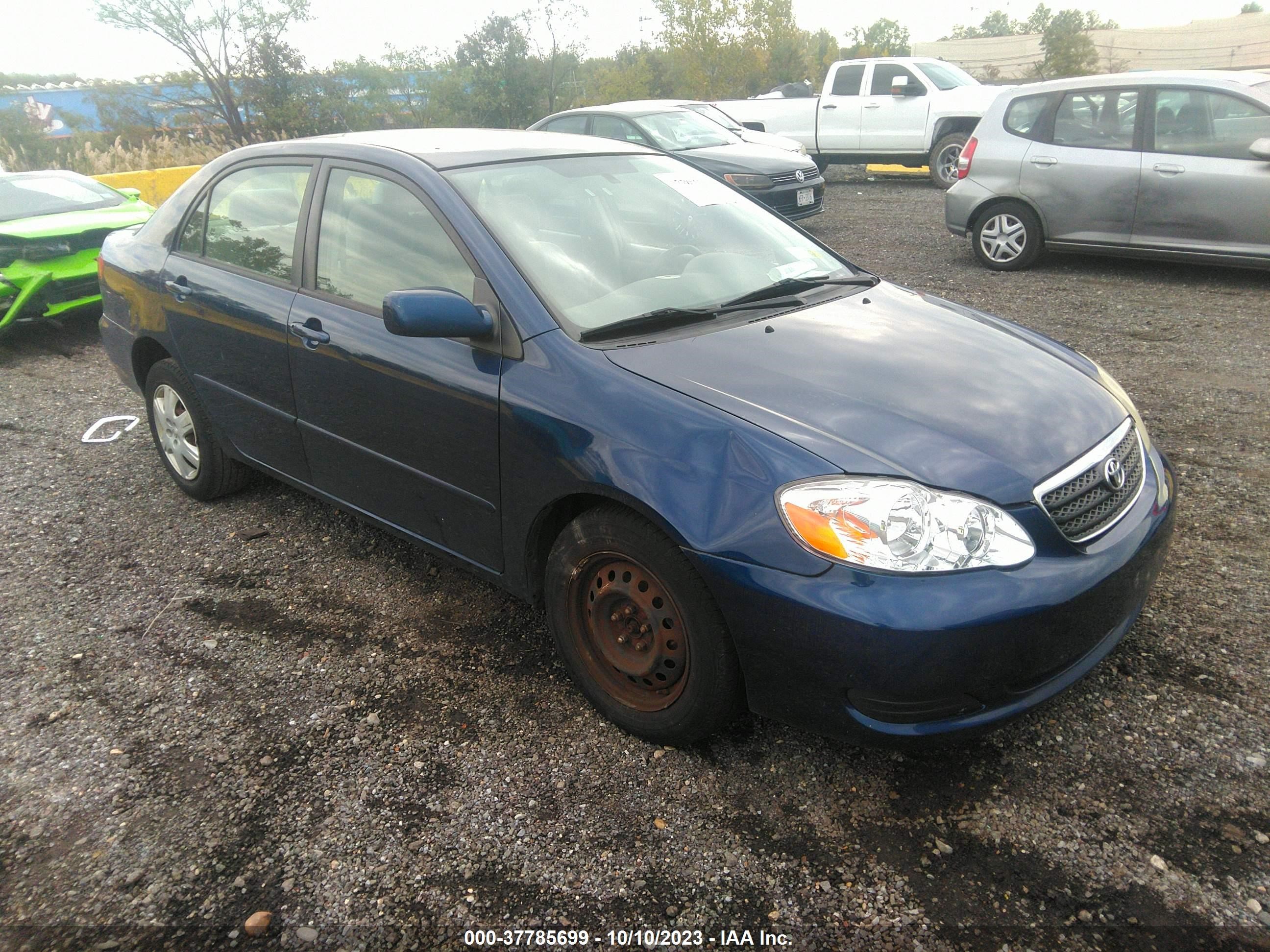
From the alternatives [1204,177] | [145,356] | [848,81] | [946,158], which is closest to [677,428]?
[145,356]

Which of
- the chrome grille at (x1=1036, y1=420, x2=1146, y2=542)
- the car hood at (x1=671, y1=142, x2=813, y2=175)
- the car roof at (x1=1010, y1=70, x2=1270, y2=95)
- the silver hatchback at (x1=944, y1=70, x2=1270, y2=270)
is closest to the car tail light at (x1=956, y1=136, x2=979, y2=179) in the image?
the silver hatchback at (x1=944, y1=70, x2=1270, y2=270)

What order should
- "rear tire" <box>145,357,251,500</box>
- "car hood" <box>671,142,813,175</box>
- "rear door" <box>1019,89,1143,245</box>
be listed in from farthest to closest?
"car hood" <box>671,142,813,175</box> < "rear door" <box>1019,89,1143,245</box> < "rear tire" <box>145,357,251,500</box>

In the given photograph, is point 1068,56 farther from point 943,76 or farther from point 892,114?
point 892,114

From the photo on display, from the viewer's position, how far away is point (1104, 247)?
7863mm

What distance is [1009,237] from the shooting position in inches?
335

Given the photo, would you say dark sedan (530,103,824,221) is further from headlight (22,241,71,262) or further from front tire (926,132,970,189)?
headlight (22,241,71,262)

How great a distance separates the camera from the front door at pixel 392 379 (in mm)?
2867

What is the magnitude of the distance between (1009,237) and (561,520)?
7.24 meters

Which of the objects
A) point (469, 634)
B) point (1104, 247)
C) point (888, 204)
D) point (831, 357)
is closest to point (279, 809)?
point (469, 634)

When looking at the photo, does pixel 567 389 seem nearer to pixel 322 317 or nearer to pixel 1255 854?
pixel 322 317

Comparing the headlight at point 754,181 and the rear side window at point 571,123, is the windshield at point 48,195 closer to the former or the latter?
the rear side window at point 571,123

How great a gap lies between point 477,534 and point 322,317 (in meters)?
1.03

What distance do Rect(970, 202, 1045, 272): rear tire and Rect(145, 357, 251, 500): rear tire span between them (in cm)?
706

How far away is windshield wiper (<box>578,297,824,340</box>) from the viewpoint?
9.04 feet
